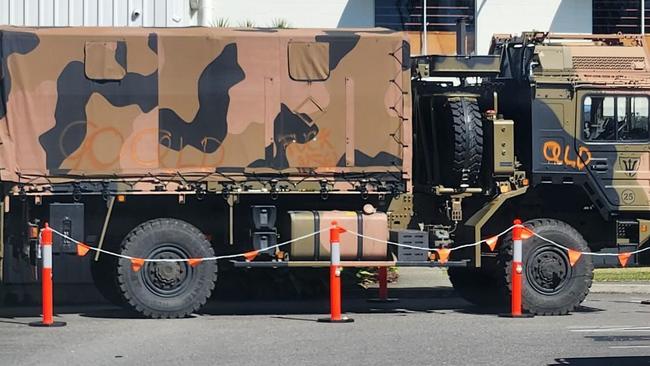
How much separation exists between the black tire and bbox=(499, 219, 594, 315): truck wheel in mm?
4797

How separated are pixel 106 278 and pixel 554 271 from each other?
18.2ft

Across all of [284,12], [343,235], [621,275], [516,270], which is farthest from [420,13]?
[516,270]

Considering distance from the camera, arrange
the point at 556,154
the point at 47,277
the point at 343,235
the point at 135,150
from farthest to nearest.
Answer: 1. the point at 556,154
2. the point at 343,235
3. the point at 135,150
4. the point at 47,277

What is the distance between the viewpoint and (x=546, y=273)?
13.7 metres

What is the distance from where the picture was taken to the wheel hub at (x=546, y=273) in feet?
45.0

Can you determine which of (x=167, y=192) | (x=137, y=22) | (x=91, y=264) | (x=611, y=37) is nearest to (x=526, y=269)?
(x=611, y=37)

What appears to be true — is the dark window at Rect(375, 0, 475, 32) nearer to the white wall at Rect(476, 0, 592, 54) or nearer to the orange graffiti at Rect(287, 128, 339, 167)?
the white wall at Rect(476, 0, 592, 54)

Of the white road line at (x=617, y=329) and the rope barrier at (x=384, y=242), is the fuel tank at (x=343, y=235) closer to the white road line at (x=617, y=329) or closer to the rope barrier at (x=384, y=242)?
the rope barrier at (x=384, y=242)

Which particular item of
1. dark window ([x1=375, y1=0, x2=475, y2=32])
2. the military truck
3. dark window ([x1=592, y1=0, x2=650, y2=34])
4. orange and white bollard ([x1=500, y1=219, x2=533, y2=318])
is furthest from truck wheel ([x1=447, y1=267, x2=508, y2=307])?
dark window ([x1=592, y1=0, x2=650, y2=34])

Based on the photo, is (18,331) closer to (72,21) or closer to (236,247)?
(236,247)

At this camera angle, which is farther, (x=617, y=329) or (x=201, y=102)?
(x=201, y=102)

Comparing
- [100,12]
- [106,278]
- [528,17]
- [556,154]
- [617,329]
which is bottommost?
[617,329]

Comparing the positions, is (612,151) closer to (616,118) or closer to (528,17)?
(616,118)

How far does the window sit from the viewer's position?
551 inches
